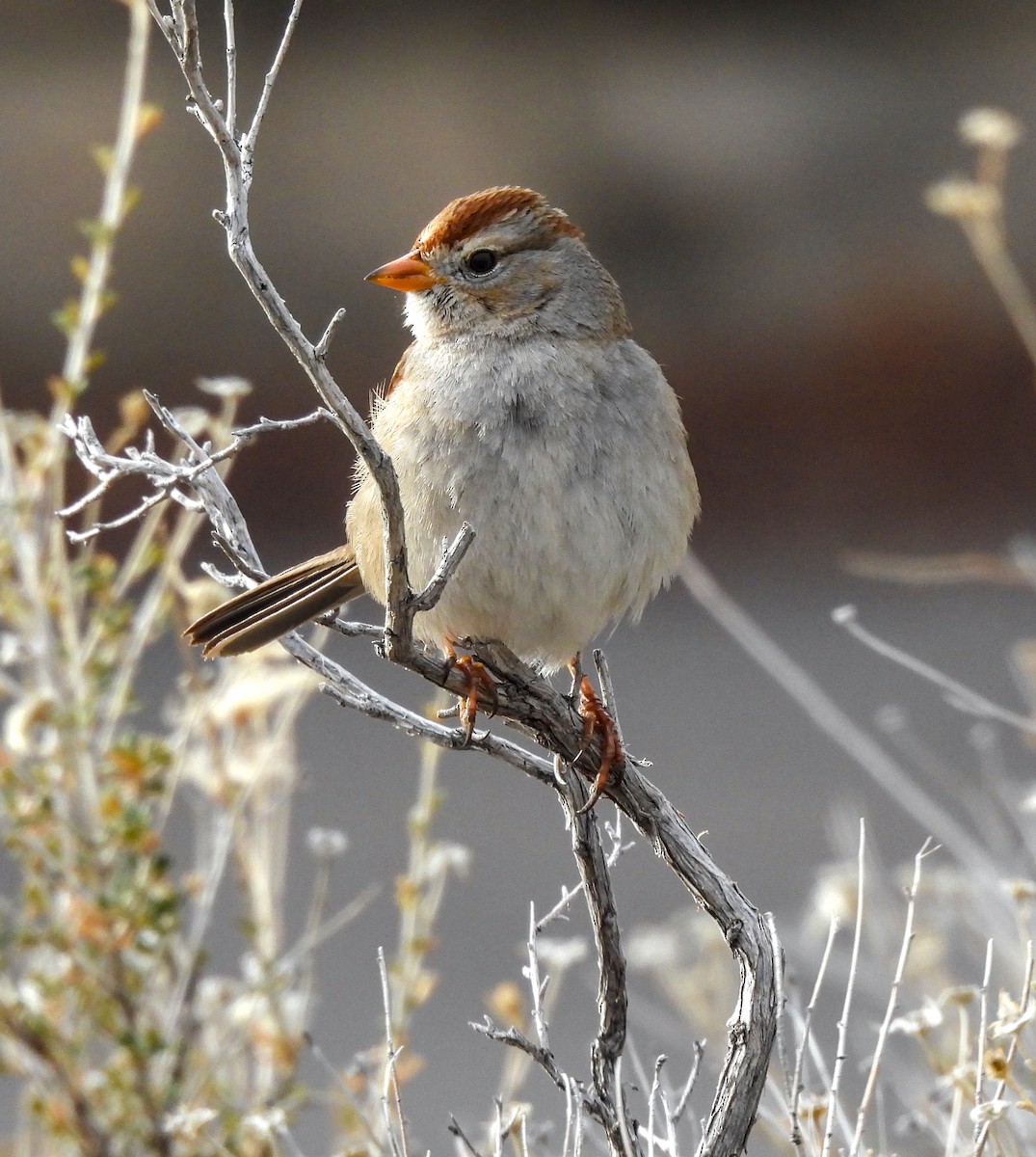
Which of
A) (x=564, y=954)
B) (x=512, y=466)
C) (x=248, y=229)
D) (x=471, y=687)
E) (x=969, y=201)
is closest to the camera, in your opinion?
(x=248, y=229)

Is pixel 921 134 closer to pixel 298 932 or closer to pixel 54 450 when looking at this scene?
pixel 298 932

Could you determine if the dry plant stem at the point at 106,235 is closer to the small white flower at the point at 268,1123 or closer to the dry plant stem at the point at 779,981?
the small white flower at the point at 268,1123

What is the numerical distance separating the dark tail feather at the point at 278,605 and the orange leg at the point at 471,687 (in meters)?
0.25

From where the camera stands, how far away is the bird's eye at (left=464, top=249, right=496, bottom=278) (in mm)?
2768

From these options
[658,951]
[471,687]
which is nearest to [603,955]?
[471,687]

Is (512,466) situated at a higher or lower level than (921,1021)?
higher

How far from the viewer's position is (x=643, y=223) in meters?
8.19

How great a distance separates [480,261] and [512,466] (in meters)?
0.52

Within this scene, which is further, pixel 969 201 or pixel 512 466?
pixel 969 201

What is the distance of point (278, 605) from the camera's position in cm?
257

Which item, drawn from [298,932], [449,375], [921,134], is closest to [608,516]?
[449,375]

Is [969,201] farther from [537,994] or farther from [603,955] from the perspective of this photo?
[537,994]

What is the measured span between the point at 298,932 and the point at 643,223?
4.30m

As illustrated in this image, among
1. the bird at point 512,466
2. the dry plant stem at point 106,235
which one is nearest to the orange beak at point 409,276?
the bird at point 512,466
